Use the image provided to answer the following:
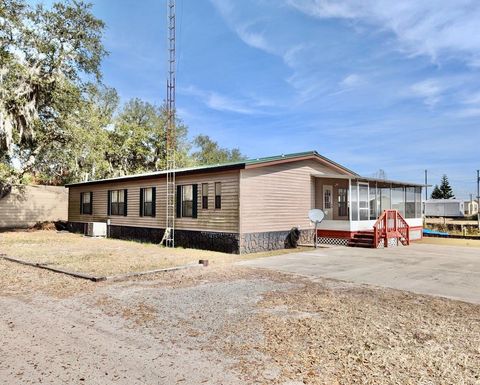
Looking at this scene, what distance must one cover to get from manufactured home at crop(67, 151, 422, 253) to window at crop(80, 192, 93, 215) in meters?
1.95

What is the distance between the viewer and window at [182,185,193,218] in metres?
14.9

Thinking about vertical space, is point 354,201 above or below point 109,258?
above

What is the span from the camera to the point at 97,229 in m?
19.1

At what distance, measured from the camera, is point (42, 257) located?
1088 centimetres

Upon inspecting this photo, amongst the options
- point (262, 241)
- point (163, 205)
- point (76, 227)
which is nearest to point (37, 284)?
point (262, 241)

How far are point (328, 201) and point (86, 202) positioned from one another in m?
13.8

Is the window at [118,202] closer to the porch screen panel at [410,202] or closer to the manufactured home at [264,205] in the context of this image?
the manufactured home at [264,205]

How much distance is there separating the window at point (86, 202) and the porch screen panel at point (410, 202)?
55.4 feet

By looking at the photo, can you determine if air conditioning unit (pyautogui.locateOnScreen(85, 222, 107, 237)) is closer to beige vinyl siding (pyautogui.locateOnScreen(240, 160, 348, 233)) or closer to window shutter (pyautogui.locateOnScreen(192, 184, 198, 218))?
window shutter (pyautogui.locateOnScreen(192, 184, 198, 218))

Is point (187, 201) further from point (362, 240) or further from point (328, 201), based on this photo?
point (362, 240)

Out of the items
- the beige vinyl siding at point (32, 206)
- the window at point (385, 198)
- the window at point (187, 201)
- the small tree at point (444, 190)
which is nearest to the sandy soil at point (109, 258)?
the window at point (187, 201)

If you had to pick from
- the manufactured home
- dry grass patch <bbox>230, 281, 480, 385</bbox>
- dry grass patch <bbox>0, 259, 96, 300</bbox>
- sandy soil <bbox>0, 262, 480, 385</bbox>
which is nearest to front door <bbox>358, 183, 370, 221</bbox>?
the manufactured home

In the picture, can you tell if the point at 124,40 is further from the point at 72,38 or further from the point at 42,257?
the point at 42,257

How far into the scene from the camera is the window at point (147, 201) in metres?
16.7
